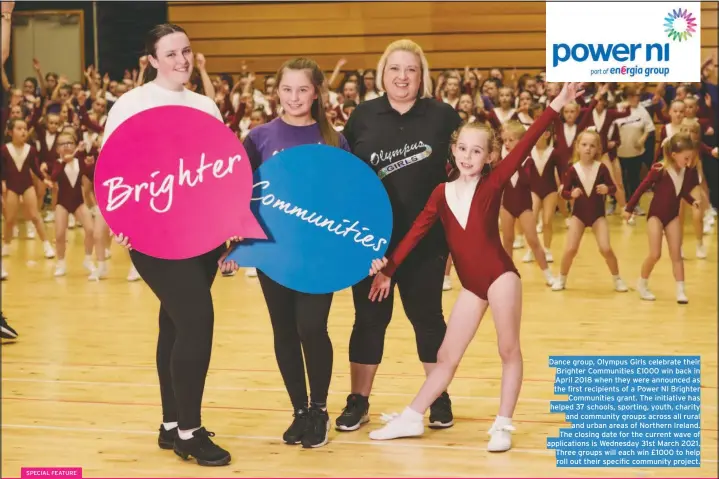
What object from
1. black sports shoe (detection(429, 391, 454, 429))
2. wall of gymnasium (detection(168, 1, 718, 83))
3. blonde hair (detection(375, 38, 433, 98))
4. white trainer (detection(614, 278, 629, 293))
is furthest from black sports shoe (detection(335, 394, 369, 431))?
wall of gymnasium (detection(168, 1, 718, 83))

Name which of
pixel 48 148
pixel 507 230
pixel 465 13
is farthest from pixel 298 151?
pixel 465 13

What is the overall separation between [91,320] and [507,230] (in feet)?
10.5

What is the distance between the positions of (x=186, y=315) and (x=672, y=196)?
4.27 m

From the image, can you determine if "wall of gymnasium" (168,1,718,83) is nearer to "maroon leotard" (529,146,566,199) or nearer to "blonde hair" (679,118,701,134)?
"blonde hair" (679,118,701,134)

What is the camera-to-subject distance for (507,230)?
24.7 ft

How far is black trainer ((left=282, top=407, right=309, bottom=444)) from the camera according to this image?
369cm

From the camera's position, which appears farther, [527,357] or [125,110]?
[527,357]

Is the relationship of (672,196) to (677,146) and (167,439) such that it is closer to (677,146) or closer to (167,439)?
(677,146)

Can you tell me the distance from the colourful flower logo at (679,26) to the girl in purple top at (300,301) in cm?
Answer: 227

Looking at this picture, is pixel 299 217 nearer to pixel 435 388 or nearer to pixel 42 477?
pixel 435 388

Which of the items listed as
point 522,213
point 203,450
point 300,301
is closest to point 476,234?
point 300,301

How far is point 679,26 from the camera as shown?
16.5 feet

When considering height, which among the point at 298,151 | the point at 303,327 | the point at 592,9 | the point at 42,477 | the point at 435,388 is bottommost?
the point at 42,477

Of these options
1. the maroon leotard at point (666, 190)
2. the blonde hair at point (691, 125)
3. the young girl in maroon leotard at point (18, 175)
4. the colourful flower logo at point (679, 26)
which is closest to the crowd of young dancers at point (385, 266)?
the colourful flower logo at point (679, 26)
